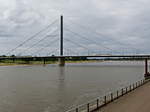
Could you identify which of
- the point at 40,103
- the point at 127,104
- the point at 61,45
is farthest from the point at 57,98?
the point at 61,45

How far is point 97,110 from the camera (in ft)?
53.1

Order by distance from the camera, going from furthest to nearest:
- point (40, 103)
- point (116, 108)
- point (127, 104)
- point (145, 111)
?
point (40, 103) → point (127, 104) → point (116, 108) → point (145, 111)

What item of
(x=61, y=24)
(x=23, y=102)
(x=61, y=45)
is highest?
(x=61, y=24)

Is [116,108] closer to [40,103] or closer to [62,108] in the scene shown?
[62,108]

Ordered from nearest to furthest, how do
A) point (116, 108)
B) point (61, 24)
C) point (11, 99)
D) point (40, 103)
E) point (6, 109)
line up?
1. point (116, 108)
2. point (6, 109)
3. point (40, 103)
4. point (11, 99)
5. point (61, 24)

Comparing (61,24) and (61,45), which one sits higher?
(61,24)

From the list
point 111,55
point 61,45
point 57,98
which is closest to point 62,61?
point 61,45

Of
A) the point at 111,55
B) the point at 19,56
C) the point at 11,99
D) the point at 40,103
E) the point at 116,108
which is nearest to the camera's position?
the point at 116,108

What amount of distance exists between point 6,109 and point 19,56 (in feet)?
344

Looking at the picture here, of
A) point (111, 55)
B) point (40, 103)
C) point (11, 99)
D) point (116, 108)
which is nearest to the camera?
point (116, 108)

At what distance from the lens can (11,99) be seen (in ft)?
86.5

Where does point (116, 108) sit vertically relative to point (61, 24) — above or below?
below

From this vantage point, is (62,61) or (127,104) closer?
(127,104)

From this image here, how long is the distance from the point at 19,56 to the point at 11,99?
326 feet
